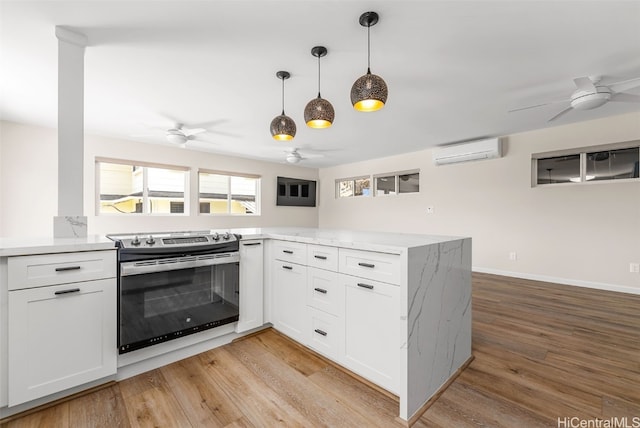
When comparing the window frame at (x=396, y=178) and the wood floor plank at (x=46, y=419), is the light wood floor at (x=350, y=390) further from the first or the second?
the window frame at (x=396, y=178)

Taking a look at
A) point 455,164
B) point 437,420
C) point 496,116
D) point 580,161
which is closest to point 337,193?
point 455,164

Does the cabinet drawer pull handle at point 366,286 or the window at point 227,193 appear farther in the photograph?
the window at point 227,193

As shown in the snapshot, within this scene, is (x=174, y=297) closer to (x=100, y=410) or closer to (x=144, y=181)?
(x=100, y=410)

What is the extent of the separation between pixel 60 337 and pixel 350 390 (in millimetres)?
1717

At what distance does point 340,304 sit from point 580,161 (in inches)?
180

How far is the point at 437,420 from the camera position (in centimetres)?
144

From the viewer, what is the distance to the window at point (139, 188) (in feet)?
15.9

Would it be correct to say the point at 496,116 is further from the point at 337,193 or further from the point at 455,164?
the point at 337,193

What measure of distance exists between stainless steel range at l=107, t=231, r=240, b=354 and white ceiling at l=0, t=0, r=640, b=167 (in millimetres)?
1567

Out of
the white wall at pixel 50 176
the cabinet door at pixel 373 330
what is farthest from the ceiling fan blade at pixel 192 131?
the cabinet door at pixel 373 330

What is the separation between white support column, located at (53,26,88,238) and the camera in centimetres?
198

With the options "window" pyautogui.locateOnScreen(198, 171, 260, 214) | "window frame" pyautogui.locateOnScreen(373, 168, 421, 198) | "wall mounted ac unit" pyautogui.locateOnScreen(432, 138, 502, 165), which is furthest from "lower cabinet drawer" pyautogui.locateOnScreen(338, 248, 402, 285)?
"window" pyautogui.locateOnScreen(198, 171, 260, 214)

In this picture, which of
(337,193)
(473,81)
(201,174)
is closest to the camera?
(473,81)

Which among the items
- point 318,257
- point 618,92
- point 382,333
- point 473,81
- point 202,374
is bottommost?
point 202,374
